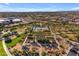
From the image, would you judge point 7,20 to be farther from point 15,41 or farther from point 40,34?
point 40,34

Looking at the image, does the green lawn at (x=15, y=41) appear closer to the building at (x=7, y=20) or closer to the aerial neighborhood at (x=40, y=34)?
the aerial neighborhood at (x=40, y=34)

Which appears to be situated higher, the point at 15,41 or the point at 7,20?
the point at 7,20

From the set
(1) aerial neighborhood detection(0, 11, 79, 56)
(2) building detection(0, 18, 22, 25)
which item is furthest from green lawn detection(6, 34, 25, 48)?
(2) building detection(0, 18, 22, 25)

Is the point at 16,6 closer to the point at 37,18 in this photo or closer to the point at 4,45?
the point at 37,18

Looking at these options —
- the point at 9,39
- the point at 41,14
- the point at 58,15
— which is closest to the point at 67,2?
the point at 58,15

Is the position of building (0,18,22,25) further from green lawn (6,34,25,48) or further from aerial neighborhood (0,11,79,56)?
green lawn (6,34,25,48)

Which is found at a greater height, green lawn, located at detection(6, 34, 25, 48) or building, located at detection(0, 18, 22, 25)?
building, located at detection(0, 18, 22, 25)

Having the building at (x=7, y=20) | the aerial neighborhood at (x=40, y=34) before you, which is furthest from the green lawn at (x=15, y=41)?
the building at (x=7, y=20)

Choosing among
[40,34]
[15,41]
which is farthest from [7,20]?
[40,34]

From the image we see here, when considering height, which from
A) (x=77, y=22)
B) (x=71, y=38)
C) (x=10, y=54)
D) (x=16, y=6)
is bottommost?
(x=10, y=54)

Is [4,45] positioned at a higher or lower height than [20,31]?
lower
